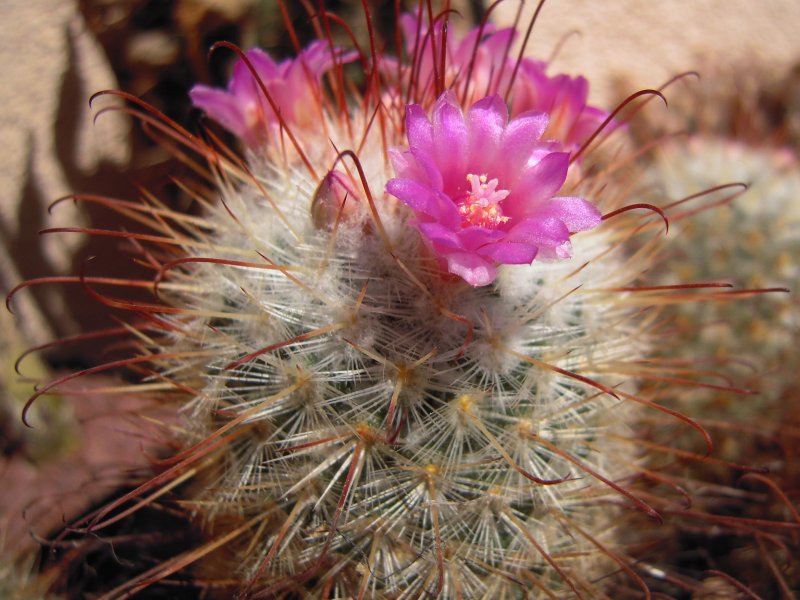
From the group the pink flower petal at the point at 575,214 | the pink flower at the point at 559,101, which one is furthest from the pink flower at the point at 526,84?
the pink flower petal at the point at 575,214

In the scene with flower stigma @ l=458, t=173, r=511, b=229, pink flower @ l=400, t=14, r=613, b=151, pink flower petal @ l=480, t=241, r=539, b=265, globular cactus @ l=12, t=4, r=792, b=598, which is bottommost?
globular cactus @ l=12, t=4, r=792, b=598

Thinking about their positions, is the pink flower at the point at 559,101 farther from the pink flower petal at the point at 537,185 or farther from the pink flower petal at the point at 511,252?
the pink flower petal at the point at 511,252

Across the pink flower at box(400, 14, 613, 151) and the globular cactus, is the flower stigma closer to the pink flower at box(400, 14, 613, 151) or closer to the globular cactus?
the globular cactus

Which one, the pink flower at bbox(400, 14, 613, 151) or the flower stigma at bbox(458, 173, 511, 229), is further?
the pink flower at bbox(400, 14, 613, 151)

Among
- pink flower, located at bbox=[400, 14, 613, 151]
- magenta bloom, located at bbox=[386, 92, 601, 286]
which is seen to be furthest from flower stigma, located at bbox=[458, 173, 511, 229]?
pink flower, located at bbox=[400, 14, 613, 151]

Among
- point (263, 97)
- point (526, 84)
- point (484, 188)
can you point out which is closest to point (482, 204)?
point (484, 188)

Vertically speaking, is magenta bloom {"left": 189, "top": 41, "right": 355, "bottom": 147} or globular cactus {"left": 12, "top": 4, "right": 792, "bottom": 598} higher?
magenta bloom {"left": 189, "top": 41, "right": 355, "bottom": 147}
